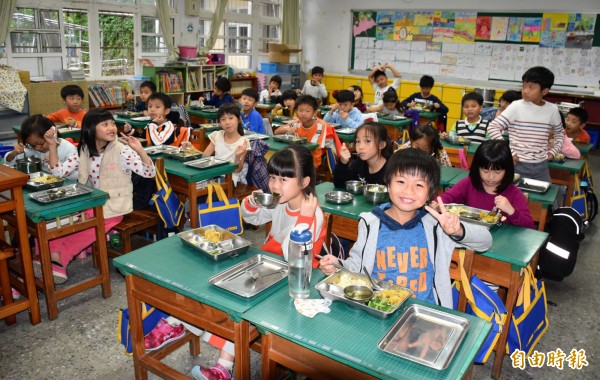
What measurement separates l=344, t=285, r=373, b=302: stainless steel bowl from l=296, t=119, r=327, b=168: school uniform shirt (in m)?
3.27

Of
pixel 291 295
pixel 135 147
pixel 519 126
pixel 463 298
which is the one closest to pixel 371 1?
pixel 519 126

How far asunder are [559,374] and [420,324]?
Answer: 4.96 feet

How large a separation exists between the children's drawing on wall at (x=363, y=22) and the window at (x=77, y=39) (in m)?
5.75

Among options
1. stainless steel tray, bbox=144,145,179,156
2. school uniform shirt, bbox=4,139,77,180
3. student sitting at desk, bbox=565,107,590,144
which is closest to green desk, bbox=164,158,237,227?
stainless steel tray, bbox=144,145,179,156

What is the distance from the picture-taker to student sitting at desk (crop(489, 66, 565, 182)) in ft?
12.2

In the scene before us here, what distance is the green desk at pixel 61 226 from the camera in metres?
2.72

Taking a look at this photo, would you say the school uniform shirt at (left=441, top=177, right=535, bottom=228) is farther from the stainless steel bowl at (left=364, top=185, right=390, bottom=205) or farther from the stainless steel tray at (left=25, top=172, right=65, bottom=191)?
the stainless steel tray at (left=25, top=172, right=65, bottom=191)

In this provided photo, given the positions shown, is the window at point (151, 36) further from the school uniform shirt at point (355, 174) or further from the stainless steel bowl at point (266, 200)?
the stainless steel bowl at point (266, 200)

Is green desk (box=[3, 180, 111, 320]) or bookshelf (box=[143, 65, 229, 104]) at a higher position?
bookshelf (box=[143, 65, 229, 104])

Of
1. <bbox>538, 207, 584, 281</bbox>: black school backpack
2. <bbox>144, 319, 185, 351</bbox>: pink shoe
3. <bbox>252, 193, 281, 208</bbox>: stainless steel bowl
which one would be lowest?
<bbox>144, 319, 185, 351</bbox>: pink shoe

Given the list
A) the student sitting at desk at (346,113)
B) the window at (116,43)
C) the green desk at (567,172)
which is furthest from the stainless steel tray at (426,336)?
the window at (116,43)

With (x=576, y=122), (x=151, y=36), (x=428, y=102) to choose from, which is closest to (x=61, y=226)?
(x=576, y=122)

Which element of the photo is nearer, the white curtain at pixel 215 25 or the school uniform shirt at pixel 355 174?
the school uniform shirt at pixel 355 174

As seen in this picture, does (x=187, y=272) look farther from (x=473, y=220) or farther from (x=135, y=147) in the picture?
(x=135, y=147)
